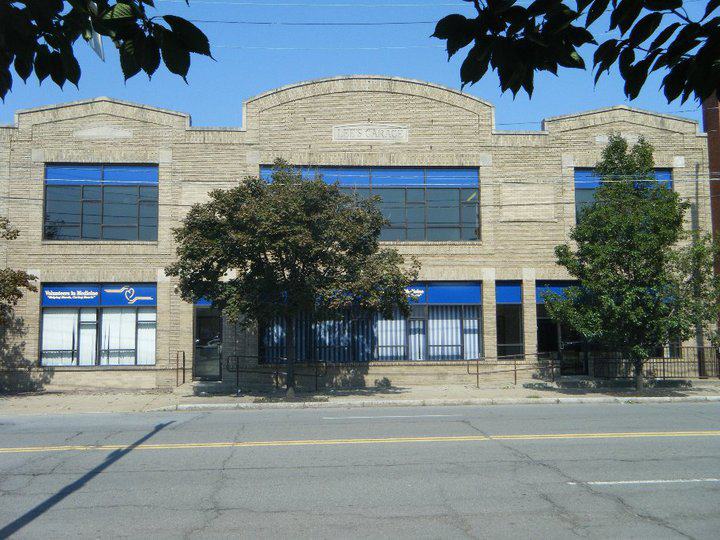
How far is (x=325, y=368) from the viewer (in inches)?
877

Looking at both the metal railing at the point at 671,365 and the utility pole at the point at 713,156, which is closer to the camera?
the metal railing at the point at 671,365

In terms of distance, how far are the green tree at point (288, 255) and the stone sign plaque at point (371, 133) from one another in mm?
5159

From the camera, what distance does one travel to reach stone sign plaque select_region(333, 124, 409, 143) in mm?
23078

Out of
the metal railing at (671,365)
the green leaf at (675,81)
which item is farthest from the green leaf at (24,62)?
the metal railing at (671,365)

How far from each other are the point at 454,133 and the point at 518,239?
4299 millimetres

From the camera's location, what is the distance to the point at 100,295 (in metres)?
22.5

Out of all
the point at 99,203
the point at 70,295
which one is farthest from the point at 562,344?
the point at 70,295

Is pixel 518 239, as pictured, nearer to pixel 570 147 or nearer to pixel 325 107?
pixel 570 147

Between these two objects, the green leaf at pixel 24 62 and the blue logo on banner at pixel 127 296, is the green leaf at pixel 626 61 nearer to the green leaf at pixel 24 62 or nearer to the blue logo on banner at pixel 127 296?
the green leaf at pixel 24 62

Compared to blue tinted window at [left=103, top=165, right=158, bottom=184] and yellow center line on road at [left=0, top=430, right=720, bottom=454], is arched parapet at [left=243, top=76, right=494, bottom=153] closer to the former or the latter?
blue tinted window at [left=103, top=165, right=158, bottom=184]

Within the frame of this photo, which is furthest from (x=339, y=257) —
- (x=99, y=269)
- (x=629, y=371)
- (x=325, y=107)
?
(x=629, y=371)

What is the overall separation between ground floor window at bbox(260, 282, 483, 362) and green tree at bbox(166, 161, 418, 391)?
12.8 feet

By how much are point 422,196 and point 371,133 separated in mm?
2792

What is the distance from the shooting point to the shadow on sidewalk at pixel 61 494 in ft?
22.3
